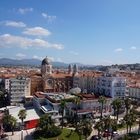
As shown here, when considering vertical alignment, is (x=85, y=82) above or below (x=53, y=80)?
below

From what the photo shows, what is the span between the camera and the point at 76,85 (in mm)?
129250

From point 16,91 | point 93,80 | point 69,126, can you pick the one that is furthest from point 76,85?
point 69,126

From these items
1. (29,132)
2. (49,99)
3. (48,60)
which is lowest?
(29,132)

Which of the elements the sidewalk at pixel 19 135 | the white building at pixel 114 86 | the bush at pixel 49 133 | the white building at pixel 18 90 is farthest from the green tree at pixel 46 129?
the white building at pixel 114 86

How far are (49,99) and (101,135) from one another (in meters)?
29.8

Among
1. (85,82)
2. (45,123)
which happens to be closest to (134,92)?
(85,82)

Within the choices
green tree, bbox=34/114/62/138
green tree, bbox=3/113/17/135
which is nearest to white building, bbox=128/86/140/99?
green tree, bbox=34/114/62/138

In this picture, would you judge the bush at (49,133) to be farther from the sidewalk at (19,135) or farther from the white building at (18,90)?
the white building at (18,90)

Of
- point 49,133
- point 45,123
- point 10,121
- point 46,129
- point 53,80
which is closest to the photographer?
point 49,133

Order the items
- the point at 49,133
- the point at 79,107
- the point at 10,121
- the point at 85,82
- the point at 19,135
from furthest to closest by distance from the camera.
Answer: the point at 85,82, the point at 79,107, the point at 10,121, the point at 19,135, the point at 49,133

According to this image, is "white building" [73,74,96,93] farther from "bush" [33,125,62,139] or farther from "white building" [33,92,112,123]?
"bush" [33,125,62,139]

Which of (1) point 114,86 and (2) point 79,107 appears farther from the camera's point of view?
(1) point 114,86

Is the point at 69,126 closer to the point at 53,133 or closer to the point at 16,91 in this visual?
the point at 53,133

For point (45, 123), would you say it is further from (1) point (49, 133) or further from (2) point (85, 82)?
(2) point (85, 82)
